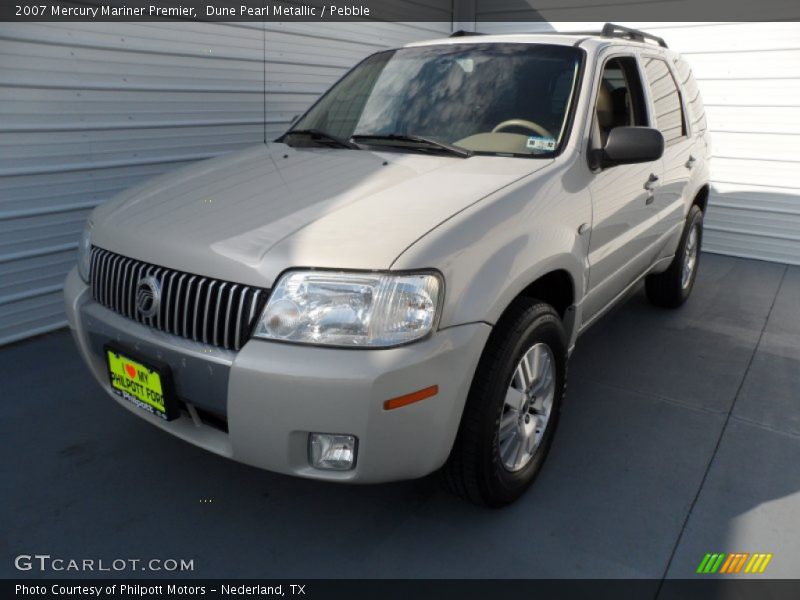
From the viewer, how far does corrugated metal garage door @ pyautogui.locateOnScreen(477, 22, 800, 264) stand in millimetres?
6188

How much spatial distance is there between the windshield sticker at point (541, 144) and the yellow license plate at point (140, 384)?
5.47 ft

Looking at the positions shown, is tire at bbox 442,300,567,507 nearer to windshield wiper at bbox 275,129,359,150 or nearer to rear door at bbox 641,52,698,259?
windshield wiper at bbox 275,129,359,150

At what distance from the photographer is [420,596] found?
2121 mm

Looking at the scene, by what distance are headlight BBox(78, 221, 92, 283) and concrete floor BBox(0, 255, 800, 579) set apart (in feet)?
2.54

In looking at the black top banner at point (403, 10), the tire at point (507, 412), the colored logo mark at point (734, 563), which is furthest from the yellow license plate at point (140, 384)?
the black top banner at point (403, 10)

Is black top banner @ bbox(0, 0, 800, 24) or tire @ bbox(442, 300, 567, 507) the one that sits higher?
black top banner @ bbox(0, 0, 800, 24)

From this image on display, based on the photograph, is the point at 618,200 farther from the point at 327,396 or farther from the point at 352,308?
the point at 327,396

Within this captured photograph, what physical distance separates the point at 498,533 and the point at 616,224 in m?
1.48

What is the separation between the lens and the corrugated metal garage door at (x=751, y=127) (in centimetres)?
619

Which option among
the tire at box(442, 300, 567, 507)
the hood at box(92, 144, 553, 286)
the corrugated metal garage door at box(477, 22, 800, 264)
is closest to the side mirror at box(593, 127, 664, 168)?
the hood at box(92, 144, 553, 286)

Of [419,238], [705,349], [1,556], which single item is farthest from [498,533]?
[705,349]

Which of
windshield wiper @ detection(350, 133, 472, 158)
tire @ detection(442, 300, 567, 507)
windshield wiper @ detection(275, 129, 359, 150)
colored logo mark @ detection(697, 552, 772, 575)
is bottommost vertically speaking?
colored logo mark @ detection(697, 552, 772, 575)

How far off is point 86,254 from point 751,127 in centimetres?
615

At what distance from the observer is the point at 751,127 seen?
643 centimetres
